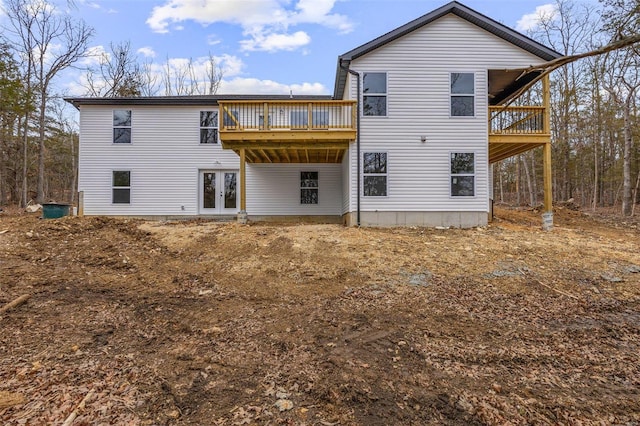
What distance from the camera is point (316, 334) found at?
12.4 ft

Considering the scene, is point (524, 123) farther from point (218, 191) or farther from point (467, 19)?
point (218, 191)

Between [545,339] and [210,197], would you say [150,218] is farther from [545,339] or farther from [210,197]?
[545,339]

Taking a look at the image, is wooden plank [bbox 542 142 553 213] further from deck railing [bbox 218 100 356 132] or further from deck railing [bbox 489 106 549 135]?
deck railing [bbox 218 100 356 132]

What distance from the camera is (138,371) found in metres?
2.98

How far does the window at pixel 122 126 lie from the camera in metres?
13.0

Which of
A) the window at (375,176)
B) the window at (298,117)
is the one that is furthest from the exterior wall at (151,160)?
the window at (375,176)

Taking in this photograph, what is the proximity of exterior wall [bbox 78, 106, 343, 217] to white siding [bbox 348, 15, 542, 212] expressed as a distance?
5.99m

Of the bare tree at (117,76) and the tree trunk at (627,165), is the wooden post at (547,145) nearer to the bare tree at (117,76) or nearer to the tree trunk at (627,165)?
the tree trunk at (627,165)

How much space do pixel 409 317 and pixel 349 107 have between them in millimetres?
7809

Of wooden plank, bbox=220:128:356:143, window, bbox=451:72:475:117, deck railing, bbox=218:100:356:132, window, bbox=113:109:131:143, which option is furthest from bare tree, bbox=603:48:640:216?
window, bbox=113:109:131:143

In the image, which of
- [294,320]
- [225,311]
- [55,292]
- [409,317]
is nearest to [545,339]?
[409,317]

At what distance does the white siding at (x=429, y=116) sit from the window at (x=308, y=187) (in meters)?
3.42

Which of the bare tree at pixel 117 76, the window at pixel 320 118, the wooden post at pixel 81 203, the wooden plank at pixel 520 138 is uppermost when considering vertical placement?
the bare tree at pixel 117 76

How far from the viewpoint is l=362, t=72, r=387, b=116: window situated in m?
10.4
